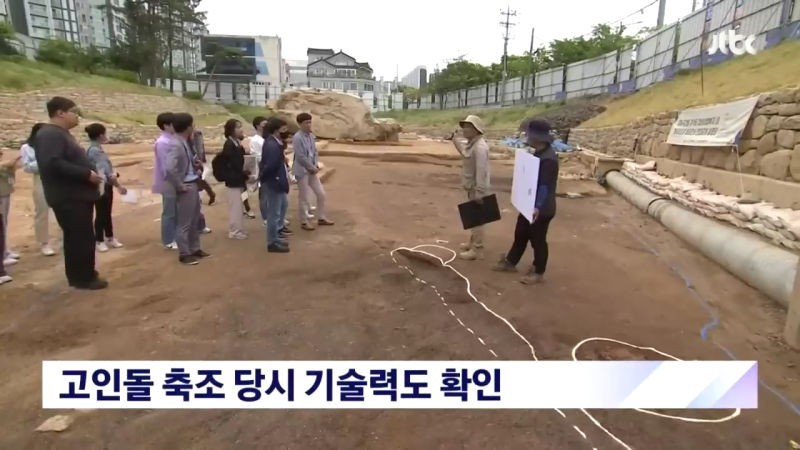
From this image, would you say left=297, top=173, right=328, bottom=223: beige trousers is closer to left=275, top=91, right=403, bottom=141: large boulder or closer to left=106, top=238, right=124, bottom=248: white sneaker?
left=106, top=238, right=124, bottom=248: white sneaker

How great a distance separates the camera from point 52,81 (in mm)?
22766

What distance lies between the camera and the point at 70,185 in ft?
13.2

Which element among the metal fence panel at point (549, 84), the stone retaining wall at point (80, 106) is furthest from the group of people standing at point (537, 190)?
the metal fence panel at point (549, 84)

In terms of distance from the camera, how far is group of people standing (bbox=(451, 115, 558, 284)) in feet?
14.9

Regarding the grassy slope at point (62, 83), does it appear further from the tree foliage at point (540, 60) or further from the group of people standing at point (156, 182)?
the tree foliage at point (540, 60)

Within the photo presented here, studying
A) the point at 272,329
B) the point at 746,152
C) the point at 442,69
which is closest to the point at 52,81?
the point at 272,329

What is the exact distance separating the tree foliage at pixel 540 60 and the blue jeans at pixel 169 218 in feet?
79.5

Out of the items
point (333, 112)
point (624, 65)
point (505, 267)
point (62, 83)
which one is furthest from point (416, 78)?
point (505, 267)

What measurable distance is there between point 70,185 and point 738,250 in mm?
6676

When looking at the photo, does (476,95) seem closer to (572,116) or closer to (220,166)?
(572,116)

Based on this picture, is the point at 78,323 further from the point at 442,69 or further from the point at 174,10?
the point at 442,69

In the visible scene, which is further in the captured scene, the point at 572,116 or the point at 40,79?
the point at 572,116

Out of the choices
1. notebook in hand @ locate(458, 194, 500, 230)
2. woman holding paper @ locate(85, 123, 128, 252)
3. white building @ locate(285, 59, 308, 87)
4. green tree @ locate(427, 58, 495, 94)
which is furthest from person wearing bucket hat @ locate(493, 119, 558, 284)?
white building @ locate(285, 59, 308, 87)

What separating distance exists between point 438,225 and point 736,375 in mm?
4776
